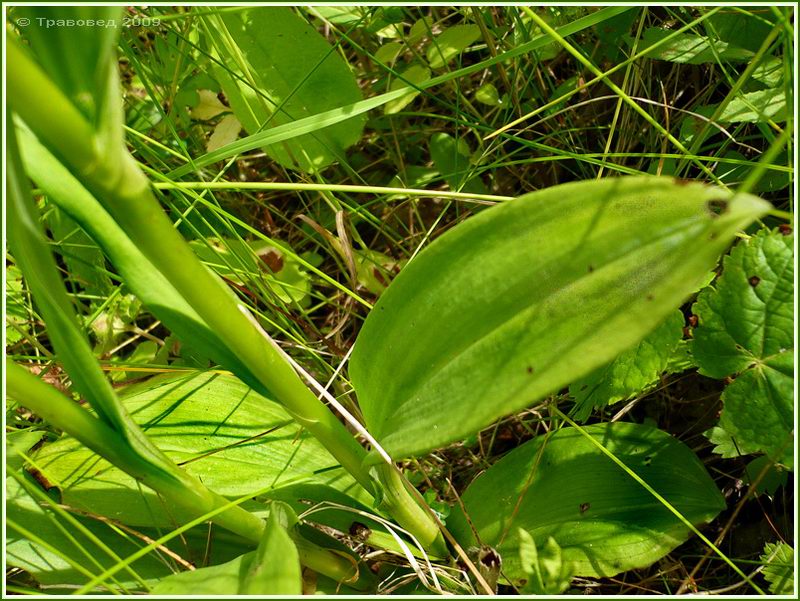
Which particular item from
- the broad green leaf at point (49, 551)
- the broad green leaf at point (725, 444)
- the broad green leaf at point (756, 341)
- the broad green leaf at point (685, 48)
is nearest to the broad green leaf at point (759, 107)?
the broad green leaf at point (685, 48)

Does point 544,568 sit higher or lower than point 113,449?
lower

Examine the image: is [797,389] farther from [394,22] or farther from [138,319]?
[138,319]

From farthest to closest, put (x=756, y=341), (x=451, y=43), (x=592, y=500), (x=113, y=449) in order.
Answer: (x=451, y=43) → (x=592, y=500) → (x=756, y=341) → (x=113, y=449)

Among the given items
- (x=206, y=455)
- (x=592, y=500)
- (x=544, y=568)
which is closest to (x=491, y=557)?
(x=544, y=568)

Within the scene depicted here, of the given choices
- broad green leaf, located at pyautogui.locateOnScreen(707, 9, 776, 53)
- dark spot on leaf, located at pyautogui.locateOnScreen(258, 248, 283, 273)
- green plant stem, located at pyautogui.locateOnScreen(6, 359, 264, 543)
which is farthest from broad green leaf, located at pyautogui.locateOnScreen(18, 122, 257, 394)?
broad green leaf, located at pyautogui.locateOnScreen(707, 9, 776, 53)

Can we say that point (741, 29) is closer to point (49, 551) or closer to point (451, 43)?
point (451, 43)

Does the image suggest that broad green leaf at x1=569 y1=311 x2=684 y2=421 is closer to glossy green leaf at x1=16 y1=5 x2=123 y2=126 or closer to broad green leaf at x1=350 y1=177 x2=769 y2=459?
broad green leaf at x1=350 y1=177 x2=769 y2=459
